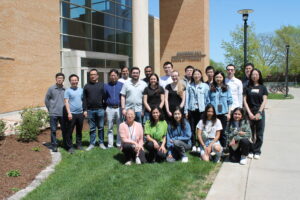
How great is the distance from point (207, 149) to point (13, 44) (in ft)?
38.7

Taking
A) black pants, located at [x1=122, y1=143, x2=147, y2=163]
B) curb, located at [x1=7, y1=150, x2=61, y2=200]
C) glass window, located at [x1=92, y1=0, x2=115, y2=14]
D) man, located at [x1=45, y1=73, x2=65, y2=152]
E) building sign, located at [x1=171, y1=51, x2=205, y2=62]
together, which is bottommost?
curb, located at [x1=7, y1=150, x2=61, y2=200]

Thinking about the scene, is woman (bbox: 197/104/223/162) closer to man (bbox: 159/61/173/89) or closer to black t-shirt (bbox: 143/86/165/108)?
black t-shirt (bbox: 143/86/165/108)

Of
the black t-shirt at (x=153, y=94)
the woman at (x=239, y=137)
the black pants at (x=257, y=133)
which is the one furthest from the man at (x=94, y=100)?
the black pants at (x=257, y=133)

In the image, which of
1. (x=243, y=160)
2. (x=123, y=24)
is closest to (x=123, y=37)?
(x=123, y=24)

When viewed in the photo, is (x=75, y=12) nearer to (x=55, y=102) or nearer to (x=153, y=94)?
(x=55, y=102)

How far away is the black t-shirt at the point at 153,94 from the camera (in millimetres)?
6441

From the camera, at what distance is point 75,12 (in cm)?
1811

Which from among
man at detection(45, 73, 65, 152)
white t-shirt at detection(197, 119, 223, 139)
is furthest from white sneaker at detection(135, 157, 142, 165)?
man at detection(45, 73, 65, 152)

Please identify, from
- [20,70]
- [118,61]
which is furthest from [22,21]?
[118,61]

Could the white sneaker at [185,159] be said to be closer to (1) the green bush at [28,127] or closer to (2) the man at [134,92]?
(2) the man at [134,92]

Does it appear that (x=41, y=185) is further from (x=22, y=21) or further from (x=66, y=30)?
(x=66, y=30)

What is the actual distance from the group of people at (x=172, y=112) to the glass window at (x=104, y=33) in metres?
13.4

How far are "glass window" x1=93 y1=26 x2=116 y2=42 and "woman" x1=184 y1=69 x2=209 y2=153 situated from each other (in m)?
14.5

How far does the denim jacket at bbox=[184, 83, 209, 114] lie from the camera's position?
6.38 meters
